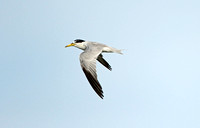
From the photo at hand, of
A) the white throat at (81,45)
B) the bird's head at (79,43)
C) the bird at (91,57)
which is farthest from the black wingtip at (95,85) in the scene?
the bird's head at (79,43)

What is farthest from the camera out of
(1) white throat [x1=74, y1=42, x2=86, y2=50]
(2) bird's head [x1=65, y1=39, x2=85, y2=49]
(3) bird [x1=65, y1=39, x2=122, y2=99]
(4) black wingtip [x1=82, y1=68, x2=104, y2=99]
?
(2) bird's head [x1=65, y1=39, x2=85, y2=49]

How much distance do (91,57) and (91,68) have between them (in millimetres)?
760

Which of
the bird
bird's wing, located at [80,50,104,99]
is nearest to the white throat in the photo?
the bird

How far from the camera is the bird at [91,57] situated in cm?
2001

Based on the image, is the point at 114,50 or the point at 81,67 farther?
the point at 114,50

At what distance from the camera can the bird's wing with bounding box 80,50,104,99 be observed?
65.3ft

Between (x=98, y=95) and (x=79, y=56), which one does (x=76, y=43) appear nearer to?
(x=79, y=56)

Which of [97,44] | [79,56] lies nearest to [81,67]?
[79,56]

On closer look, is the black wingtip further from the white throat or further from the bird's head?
the bird's head

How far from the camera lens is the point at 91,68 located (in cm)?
2056

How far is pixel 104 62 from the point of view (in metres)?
25.1

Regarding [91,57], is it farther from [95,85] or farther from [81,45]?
[81,45]

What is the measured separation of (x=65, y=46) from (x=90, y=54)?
3857 mm

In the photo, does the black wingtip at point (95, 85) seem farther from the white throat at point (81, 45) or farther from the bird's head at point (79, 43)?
the bird's head at point (79, 43)
